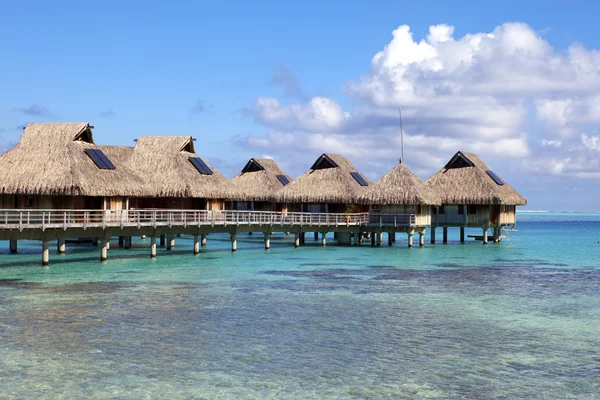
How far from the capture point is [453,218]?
5869 cm

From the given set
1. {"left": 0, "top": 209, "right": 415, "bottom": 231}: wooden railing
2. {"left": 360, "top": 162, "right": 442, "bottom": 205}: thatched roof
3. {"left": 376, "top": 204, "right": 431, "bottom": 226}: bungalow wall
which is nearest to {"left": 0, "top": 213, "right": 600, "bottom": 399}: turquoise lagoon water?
{"left": 0, "top": 209, "right": 415, "bottom": 231}: wooden railing

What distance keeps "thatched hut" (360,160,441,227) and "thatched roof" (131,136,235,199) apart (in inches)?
407

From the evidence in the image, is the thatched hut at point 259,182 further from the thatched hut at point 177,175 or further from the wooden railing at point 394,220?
the wooden railing at point 394,220

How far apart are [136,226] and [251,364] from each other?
920 inches

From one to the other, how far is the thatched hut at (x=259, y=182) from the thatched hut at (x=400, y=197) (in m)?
15.4

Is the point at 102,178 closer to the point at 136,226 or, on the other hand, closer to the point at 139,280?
the point at 136,226

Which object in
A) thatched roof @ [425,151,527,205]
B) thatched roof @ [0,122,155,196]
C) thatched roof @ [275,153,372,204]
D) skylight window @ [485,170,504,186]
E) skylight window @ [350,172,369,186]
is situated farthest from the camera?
skylight window @ [485,170,504,186]

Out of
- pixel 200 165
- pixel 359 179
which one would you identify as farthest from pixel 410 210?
pixel 200 165

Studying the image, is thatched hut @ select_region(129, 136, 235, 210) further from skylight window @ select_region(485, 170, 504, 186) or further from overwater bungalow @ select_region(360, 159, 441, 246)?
skylight window @ select_region(485, 170, 504, 186)

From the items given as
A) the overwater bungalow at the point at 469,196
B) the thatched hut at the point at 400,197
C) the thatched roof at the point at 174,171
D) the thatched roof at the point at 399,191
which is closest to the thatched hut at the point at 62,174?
the thatched roof at the point at 174,171

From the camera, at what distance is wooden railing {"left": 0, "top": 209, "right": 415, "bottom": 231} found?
112 feet

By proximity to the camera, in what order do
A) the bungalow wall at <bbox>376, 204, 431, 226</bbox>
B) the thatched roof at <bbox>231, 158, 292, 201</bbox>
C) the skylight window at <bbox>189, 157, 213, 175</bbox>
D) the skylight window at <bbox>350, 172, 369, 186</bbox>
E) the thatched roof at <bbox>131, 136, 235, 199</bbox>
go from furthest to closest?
the thatched roof at <bbox>231, 158, 292, 201</bbox> < the skylight window at <bbox>350, 172, 369, 186</bbox> < the skylight window at <bbox>189, 157, 213, 175</bbox> < the bungalow wall at <bbox>376, 204, 431, 226</bbox> < the thatched roof at <bbox>131, 136, 235, 199</bbox>

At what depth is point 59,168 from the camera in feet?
128

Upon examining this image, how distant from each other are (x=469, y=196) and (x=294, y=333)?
40.2 metres
